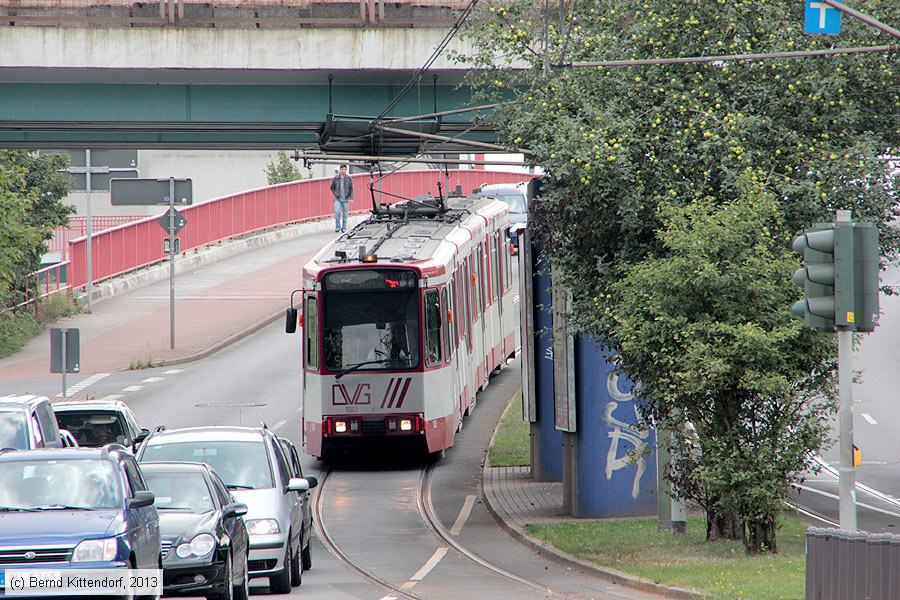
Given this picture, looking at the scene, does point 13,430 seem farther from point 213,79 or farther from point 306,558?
point 213,79

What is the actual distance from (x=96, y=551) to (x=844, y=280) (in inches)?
244

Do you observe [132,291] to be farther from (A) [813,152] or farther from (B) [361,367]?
(A) [813,152]

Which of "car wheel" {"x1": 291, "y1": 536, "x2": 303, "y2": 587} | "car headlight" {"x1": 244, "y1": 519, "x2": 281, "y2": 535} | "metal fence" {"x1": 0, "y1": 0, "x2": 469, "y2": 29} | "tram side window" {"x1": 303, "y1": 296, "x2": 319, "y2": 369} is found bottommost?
"car wheel" {"x1": 291, "y1": 536, "x2": 303, "y2": 587}

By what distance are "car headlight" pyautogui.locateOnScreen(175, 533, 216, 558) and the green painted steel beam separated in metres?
16.2

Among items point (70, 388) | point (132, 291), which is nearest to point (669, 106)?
point (70, 388)

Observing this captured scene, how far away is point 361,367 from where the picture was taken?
24969 millimetres

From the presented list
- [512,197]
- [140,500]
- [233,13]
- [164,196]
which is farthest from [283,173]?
[140,500]

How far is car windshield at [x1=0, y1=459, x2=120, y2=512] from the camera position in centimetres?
1262

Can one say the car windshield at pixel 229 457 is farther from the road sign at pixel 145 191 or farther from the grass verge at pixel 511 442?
the road sign at pixel 145 191

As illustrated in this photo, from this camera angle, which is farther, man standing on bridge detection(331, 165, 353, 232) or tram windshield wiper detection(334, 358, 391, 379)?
man standing on bridge detection(331, 165, 353, 232)

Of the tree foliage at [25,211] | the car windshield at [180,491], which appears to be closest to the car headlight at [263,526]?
the car windshield at [180,491]

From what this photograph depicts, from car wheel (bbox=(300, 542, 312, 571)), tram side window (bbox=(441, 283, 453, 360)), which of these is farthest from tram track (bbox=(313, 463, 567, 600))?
tram side window (bbox=(441, 283, 453, 360))

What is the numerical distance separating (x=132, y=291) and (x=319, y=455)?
25.9m

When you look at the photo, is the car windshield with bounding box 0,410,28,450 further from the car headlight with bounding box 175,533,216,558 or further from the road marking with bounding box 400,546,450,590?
the car headlight with bounding box 175,533,216,558
